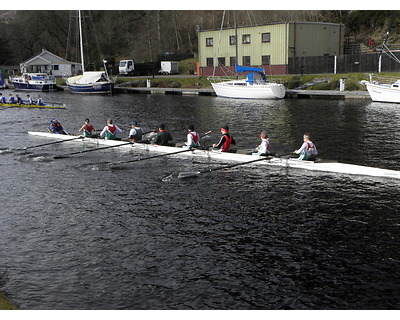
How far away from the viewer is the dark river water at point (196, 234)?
11609mm

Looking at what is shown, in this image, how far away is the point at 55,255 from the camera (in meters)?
13.9

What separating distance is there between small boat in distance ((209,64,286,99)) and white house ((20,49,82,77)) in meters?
54.8

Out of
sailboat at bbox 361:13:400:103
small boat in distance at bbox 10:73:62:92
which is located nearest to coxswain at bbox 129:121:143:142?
sailboat at bbox 361:13:400:103

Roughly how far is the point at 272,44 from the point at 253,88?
47.9ft

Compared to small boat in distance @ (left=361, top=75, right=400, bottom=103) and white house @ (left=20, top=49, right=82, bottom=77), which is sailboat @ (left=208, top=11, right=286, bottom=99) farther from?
white house @ (left=20, top=49, right=82, bottom=77)

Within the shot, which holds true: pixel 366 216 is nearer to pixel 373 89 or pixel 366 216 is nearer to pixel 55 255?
pixel 55 255

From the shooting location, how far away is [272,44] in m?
67.1

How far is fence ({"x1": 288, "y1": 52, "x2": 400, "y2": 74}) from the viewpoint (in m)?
59.5

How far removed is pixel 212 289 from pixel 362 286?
3999 millimetres

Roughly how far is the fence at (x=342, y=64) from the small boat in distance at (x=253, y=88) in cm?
933

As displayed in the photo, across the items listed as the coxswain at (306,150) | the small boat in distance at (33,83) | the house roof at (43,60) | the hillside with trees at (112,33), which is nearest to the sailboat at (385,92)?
the coxswain at (306,150)

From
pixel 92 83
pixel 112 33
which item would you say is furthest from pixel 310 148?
pixel 112 33

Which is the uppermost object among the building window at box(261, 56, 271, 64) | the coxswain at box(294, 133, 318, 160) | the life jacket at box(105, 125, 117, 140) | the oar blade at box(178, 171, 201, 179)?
the building window at box(261, 56, 271, 64)

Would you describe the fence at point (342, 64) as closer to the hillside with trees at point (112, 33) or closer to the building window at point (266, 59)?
the building window at point (266, 59)
